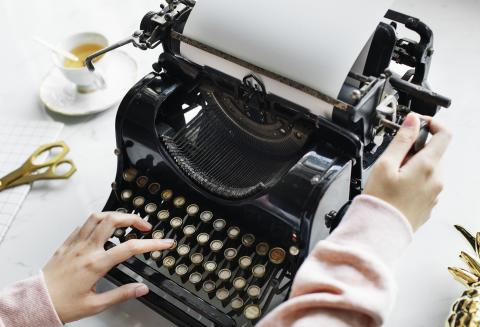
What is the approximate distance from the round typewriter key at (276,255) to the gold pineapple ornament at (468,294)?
40cm

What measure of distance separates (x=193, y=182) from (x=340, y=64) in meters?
0.48

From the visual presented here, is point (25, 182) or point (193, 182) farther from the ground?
point (193, 182)

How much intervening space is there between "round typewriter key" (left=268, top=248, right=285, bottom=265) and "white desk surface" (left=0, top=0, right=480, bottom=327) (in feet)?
1.06

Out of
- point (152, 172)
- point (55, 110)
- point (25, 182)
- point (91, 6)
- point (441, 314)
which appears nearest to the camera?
point (441, 314)

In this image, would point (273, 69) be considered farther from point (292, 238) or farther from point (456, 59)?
point (456, 59)

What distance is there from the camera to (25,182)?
1.65 metres

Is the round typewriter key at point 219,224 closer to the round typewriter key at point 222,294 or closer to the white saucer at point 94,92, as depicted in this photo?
the round typewriter key at point 222,294

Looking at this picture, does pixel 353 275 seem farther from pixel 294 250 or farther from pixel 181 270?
pixel 181 270

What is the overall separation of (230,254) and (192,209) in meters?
0.16

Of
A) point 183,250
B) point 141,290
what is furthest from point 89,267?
point 183,250

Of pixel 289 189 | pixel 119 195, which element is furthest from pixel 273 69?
pixel 119 195

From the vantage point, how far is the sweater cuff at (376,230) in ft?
3.09

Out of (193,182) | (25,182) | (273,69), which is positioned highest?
(273,69)

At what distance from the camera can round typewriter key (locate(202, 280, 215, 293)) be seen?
1.30 meters
